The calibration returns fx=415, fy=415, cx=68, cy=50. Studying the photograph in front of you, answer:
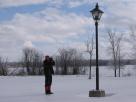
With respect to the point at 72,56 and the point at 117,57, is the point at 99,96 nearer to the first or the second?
the point at 117,57

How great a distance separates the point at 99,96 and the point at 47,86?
2844 millimetres

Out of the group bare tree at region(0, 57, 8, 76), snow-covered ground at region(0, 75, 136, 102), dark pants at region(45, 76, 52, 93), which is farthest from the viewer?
bare tree at region(0, 57, 8, 76)

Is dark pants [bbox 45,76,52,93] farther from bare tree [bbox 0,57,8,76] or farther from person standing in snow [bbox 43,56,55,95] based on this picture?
bare tree [bbox 0,57,8,76]

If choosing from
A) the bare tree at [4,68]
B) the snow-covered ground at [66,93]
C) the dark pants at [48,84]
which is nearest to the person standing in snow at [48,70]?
the dark pants at [48,84]

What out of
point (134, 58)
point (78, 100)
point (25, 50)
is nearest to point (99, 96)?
point (78, 100)

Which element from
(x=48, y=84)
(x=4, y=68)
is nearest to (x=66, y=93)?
(x=48, y=84)

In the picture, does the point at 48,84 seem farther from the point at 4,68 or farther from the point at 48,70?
the point at 4,68

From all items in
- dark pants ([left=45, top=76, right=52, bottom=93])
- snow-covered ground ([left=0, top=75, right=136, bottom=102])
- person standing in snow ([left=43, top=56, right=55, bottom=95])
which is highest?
person standing in snow ([left=43, top=56, right=55, bottom=95])

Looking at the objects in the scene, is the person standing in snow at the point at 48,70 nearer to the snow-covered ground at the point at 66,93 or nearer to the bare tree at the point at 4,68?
the snow-covered ground at the point at 66,93

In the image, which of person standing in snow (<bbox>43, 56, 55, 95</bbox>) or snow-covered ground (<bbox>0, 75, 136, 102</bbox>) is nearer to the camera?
snow-covered ground (<bbox>0, 75, 136, 102</bbox>)

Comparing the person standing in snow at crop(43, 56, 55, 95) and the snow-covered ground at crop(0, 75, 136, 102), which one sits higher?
the person standing in snow at crop(43, 56, 55, 95)

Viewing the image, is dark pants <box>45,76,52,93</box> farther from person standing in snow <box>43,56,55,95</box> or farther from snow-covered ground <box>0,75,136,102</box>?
snow-covered ground <box>0,75,136,102</box>

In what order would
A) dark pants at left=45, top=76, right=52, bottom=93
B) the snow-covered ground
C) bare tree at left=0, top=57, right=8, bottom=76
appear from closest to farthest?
1. the snow-covered ground
2. dark pants at left=45, top=76, right=52, bottom=93
3. bare tree at left=0, top=57, right=8, bottom=76

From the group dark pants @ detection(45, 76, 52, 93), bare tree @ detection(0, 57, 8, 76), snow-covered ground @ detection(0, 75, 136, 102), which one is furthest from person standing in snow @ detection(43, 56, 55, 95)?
bare tree @ detection(0, 57, 8, 76)
